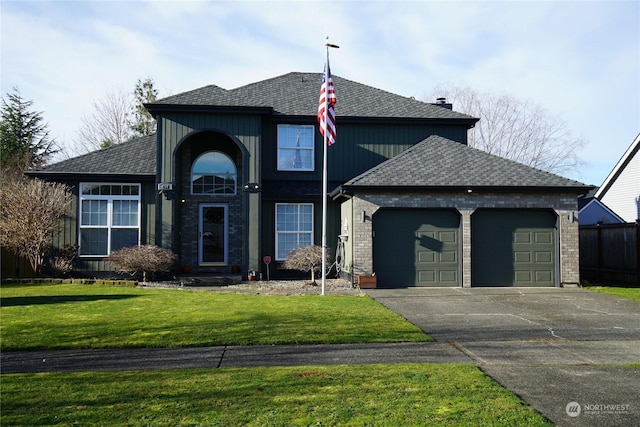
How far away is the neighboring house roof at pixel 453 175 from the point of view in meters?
14.9

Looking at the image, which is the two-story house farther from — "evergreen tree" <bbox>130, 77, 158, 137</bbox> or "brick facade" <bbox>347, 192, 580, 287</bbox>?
"evergreen tree" <bbox>130, 77, 158, 137</bbox>

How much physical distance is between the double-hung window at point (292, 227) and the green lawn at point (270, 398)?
11.7 meters

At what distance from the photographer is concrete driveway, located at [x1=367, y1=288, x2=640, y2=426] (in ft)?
16.4

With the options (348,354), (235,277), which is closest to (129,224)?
(235,277)

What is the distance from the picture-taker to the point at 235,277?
16766mm

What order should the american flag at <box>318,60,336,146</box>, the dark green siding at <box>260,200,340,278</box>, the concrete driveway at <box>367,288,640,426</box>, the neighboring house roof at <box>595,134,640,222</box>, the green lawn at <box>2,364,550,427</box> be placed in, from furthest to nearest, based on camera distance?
1. the neighboring house roof at <box>595,134,640,222</box>
2. the dark green siding at <box>260,200,340,278</box>
3. the american flag at <box>318,60,336,146</box>
4. the concrete driveway at <box>367,288,640,426</box>
5. the green lawn at <box>2,364,550,427</box>

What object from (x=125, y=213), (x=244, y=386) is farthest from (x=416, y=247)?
(x=244, y=386)

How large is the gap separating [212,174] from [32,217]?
5912mm

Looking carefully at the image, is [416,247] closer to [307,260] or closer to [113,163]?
[307,260]

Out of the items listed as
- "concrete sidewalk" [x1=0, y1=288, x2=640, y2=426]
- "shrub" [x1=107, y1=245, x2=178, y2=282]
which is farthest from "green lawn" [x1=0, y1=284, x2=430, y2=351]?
"shrub" [x1=107, y1=245, x2=178, y2=282]

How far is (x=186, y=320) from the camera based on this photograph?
9.37 m

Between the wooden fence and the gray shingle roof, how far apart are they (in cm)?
624

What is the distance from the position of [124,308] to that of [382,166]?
8.70m

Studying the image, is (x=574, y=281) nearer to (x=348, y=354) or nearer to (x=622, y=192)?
(x=348, y=354)
